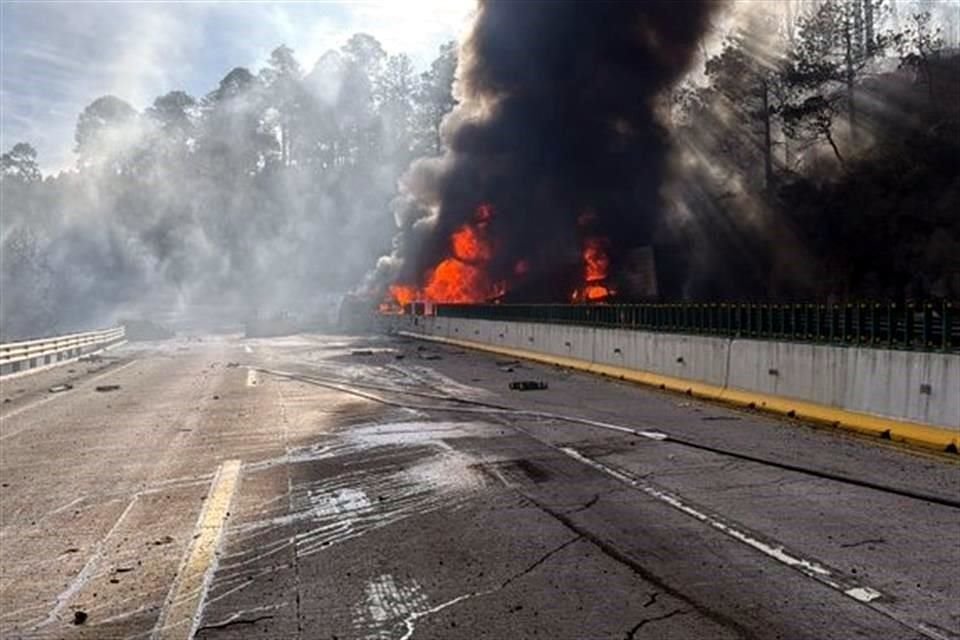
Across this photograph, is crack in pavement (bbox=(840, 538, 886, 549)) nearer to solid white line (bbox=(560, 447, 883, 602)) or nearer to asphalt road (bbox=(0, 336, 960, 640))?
asphalt road (bbox=(0, 336, 960, 640))

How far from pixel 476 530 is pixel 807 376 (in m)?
8.15

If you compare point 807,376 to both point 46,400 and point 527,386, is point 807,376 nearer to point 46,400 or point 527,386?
point 527,386

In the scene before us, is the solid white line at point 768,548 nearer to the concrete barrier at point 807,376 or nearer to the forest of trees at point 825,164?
the concrete barrier at point 807,376

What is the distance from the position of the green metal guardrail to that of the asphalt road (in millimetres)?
1505

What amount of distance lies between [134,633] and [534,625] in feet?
6.87

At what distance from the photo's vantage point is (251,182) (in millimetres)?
104062

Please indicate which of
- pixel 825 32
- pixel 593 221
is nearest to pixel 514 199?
pixel 593 221

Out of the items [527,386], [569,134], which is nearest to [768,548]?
[527,386]

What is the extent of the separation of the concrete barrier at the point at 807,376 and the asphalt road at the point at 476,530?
0.56 meters

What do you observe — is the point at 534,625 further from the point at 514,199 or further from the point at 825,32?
the point at 825,32

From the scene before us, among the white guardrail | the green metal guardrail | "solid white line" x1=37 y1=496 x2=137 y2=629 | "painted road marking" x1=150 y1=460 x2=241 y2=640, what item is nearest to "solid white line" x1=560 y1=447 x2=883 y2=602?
"painted road marking" x1=150 y1=460 x2=241 y2=640

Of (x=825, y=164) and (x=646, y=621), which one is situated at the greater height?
(x=825, y=164)

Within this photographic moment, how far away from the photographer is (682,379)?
17234 millimetres

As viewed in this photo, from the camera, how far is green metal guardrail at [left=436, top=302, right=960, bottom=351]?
10.9 meters
